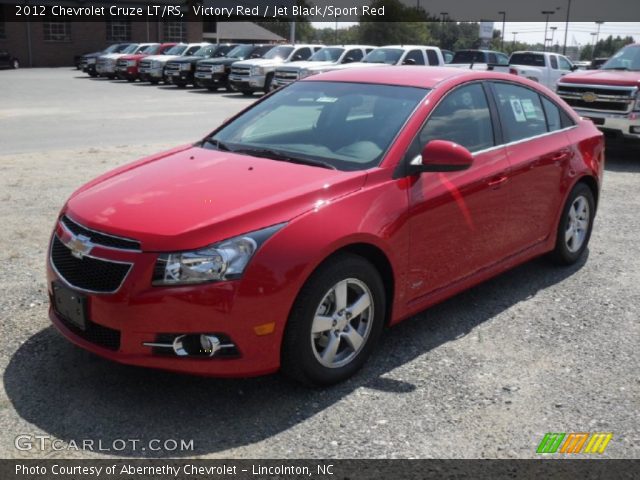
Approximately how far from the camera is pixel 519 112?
5.37m

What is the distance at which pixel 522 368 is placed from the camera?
4.21 meters

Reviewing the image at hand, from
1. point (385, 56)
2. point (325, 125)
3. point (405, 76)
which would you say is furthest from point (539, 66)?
point (325, 125)

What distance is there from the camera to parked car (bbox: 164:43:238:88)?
96.0ft

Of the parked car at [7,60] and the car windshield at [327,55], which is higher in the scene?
the car windshield at [327,55]

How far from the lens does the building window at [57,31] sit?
48000 millimetres

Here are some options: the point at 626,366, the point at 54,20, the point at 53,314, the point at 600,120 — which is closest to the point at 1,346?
the point at 53,314

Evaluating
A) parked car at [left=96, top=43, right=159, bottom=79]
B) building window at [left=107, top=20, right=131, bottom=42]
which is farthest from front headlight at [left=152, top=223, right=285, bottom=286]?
building window at [left=107, top=20, right=131, bottom=42]

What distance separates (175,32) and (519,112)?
52.8m

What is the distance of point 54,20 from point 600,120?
44832 mm

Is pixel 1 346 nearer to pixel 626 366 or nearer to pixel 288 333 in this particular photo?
pixel 288 333

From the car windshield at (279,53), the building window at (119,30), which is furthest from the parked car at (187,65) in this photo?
the building window at (119,30)

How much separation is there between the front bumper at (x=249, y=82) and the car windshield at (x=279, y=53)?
1.69m

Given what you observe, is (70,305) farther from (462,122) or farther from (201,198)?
(462,122)

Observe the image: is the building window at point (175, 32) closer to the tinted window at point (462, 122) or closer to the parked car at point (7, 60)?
the parked car at point (7, 60)
